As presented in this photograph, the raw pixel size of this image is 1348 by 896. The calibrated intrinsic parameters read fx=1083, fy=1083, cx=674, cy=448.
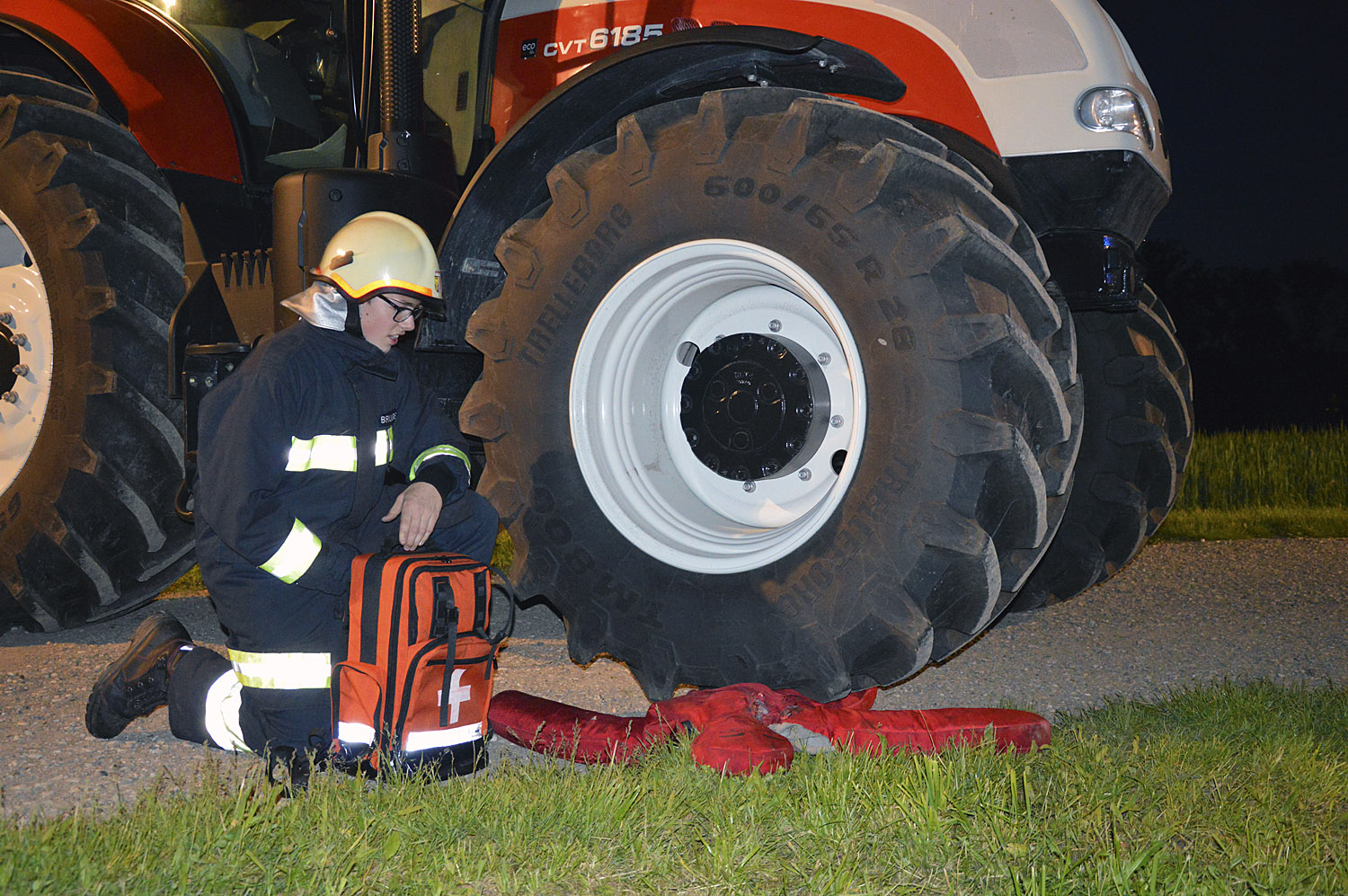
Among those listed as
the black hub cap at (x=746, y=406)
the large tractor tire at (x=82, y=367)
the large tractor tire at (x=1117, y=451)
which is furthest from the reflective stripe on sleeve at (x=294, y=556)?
the large tractor tire at (x=1117, y=451)

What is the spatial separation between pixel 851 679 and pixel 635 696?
2.94ft

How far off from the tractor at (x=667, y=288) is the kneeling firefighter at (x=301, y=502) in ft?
1.30

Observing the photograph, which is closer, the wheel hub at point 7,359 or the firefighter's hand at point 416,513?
the firefighter's hand at point 416,513

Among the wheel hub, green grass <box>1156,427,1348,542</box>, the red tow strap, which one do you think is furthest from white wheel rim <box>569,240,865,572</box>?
green grass <box>1156,427,1348,542</box>

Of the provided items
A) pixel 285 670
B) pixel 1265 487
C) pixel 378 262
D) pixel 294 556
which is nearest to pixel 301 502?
pixel 294 556

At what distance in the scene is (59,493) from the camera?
407 cm

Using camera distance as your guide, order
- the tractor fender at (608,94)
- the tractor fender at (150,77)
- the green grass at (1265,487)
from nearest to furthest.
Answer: the tractor fender at (608,94), the tractor fender at (150,77), the green grass at (1265,487)

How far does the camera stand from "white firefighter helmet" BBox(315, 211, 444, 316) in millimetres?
3074

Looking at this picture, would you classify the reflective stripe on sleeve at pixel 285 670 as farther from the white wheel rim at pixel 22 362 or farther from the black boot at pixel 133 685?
the white wheel rim at pixel 22 362

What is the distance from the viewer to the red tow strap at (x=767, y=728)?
8.79 ft

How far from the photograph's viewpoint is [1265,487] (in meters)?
10.5

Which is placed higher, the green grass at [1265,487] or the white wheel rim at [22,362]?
the white wheel rim at [22,362]

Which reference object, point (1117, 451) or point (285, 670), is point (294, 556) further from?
point (1117, 451)

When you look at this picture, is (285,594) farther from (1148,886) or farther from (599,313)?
(1148,886)
